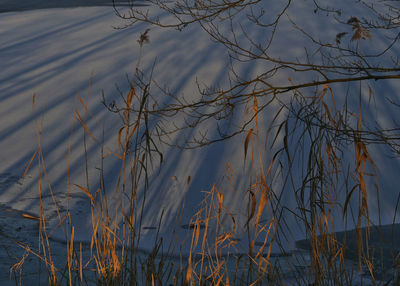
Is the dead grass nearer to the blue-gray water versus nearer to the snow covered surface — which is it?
the snow covered surface

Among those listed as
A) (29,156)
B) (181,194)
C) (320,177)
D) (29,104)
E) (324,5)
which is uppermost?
(324,5)

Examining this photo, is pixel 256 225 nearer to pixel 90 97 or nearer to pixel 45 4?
pixel 90 97

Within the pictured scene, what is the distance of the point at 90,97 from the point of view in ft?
17.5

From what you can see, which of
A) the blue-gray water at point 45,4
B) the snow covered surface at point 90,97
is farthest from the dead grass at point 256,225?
the blue-gray water at point 45,4

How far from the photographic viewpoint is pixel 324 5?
25.9 ft

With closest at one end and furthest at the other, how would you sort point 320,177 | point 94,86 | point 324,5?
point 320,177
point 94,86
point 324,5

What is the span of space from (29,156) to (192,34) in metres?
3.43

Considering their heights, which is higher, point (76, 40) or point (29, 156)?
point (76, 40)

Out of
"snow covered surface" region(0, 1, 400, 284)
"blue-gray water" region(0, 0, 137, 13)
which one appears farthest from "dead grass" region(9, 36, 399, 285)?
"blue-gray water" region(0, 0, 137, 13)

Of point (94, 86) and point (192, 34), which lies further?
point (192, 34)

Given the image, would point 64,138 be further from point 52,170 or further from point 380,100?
point 380,100

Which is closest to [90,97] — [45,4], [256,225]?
[256,225]

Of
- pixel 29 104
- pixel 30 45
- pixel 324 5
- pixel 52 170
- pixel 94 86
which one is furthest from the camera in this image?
pixel 324 5

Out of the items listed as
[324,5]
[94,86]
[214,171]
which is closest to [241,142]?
[214,171]
